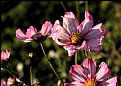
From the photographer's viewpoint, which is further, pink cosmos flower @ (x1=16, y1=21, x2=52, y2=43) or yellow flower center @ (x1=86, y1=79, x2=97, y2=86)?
pink cosmos flower @ (x1=16, y1=21, x2=52, y2=43)

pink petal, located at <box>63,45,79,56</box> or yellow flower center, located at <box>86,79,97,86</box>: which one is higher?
pink petal, located at <box>63,45,79,56</box>

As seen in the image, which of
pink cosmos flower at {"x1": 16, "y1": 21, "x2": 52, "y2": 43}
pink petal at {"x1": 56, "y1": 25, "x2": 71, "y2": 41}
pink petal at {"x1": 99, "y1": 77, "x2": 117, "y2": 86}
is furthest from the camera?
pink cosmos flower at {"x1": 16, "y1": 21, "x2": 52, "y2": 43}

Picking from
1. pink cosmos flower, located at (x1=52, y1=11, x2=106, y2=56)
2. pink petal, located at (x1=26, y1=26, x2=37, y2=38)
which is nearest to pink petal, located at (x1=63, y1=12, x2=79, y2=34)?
pink cosmos flower, located at (x1=52, y1=11, x2=106, y2=56)

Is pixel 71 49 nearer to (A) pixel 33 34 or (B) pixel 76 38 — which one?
(B) pixel 76 38

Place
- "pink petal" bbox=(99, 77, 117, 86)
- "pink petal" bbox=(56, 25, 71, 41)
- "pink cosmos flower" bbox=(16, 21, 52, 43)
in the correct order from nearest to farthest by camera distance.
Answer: "pink petal" bbox=(99, 77, 117, 86), "pink petal" bbox=(56, 25, 71, 41), "pink cosmos flower" bbox=(16, 21, 52, 43)

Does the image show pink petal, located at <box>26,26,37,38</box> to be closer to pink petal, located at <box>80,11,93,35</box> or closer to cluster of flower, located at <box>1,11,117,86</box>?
cluster of flower, located at <box>1,11,117,86</box>

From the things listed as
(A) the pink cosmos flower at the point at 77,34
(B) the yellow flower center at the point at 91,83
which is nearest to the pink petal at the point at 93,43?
(A) the pink cosmos flower at the point at 77,34

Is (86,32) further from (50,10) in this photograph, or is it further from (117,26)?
(50,10)

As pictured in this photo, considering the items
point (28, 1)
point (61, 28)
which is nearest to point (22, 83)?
point (61, 28)
